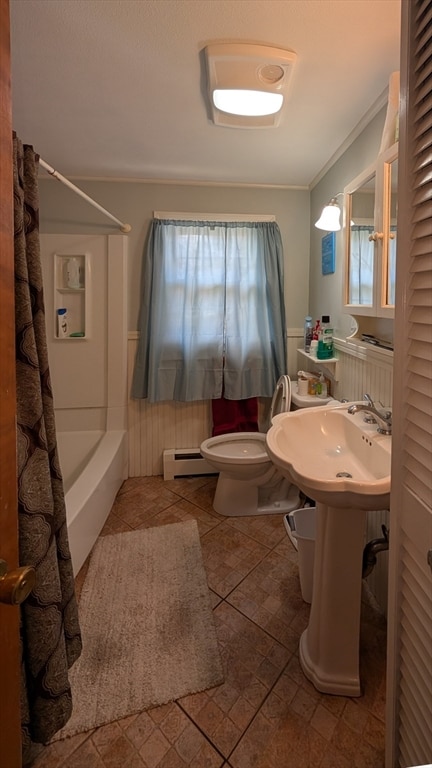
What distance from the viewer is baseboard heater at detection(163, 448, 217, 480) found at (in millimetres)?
2793

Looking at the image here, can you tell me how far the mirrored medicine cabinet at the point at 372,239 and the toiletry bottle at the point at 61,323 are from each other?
77.1 inches

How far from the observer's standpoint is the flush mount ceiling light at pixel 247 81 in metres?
1.32

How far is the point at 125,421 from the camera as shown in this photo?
2.76 metres

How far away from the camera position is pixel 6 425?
22.1 inches

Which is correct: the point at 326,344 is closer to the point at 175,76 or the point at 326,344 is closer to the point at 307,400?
the point at 307,400

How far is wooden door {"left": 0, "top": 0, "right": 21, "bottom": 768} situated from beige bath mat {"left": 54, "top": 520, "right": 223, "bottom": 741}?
0.79 meters

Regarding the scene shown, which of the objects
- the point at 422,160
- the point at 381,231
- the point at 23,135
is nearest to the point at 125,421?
the point at 23,135

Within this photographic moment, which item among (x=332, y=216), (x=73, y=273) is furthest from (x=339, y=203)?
(x=73, y=273)

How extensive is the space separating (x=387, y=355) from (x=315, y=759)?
1.40 metres

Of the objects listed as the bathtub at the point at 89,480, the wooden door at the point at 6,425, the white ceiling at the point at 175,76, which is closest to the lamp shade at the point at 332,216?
the white ceiling at the point at 175,76

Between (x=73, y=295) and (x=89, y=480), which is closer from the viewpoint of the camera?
(x=89, y=480)

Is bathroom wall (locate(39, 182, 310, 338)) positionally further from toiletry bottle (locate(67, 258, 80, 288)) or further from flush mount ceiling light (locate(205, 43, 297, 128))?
Result: flush mount ceiling light (locate(205, 43, 297, 128))

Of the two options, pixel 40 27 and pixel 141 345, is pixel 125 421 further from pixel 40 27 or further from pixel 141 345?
pixel 40 27

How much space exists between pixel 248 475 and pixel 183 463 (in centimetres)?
72
